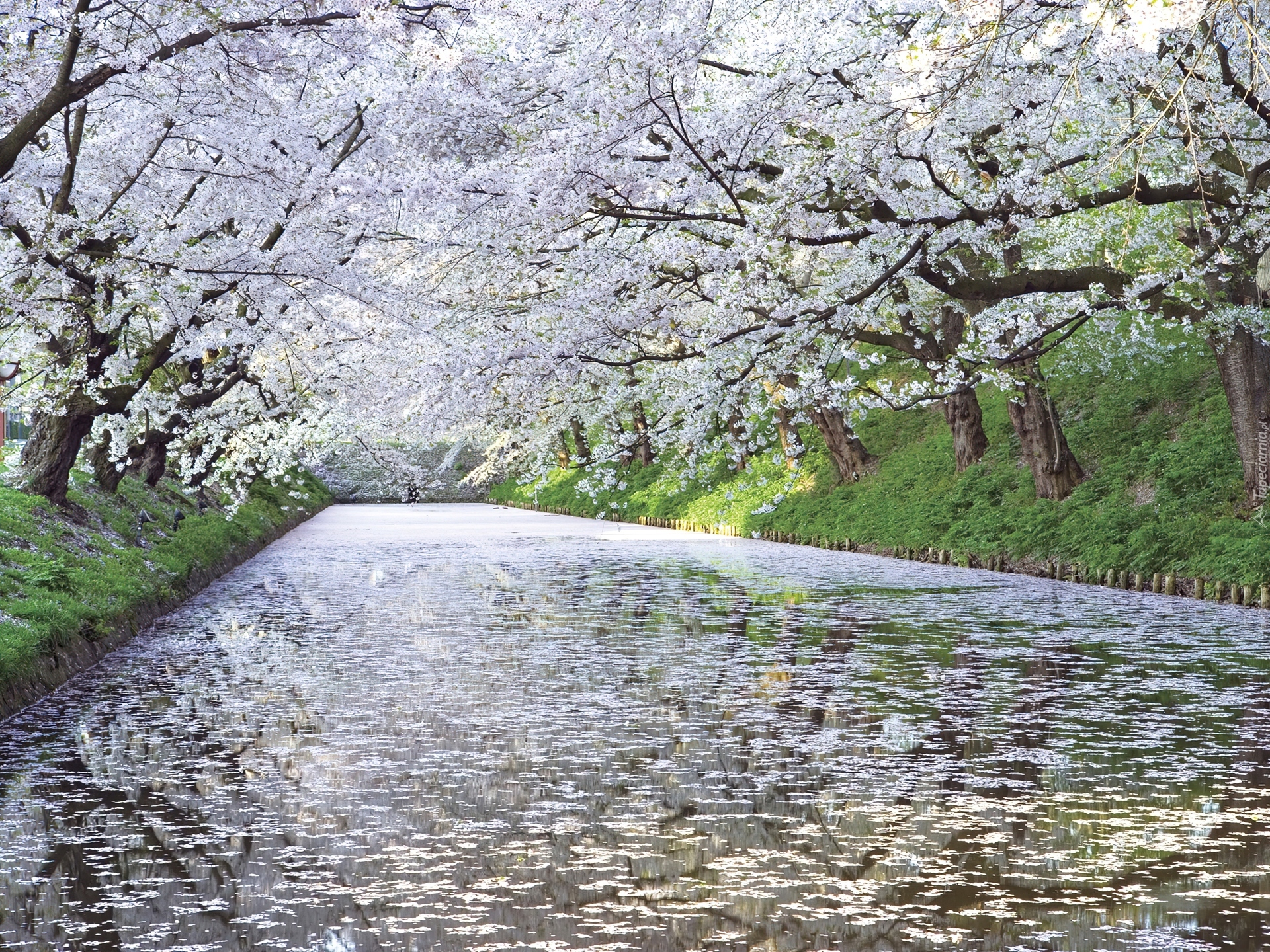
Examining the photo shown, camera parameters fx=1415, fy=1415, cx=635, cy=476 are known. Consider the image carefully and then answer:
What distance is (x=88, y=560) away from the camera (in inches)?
713

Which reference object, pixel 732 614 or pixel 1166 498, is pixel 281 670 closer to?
pixel 732 614

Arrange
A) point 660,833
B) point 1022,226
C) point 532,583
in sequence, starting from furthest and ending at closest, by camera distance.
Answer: point 532,583
point 1022,226
point 660,833

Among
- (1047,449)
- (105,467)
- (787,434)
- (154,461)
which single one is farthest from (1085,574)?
(154,461)

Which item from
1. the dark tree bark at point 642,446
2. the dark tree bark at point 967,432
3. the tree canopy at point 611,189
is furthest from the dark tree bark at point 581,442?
the tree canopy at point 611,189

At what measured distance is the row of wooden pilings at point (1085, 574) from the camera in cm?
1788

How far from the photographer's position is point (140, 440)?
2970 cm

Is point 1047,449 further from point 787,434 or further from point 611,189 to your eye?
point 787,434

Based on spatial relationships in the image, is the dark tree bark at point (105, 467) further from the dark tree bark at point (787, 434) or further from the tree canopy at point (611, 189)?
the dark tree bark at point (787, 434)

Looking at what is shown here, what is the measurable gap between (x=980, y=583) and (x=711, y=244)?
6.74 meters

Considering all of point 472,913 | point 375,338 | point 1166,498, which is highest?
point 375,338

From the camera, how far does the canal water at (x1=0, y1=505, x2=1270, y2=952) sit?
18.7ft

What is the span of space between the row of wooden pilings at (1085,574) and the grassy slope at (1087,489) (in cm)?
18

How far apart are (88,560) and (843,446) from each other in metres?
21.6

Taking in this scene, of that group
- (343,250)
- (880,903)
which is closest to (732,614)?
(343,250)
